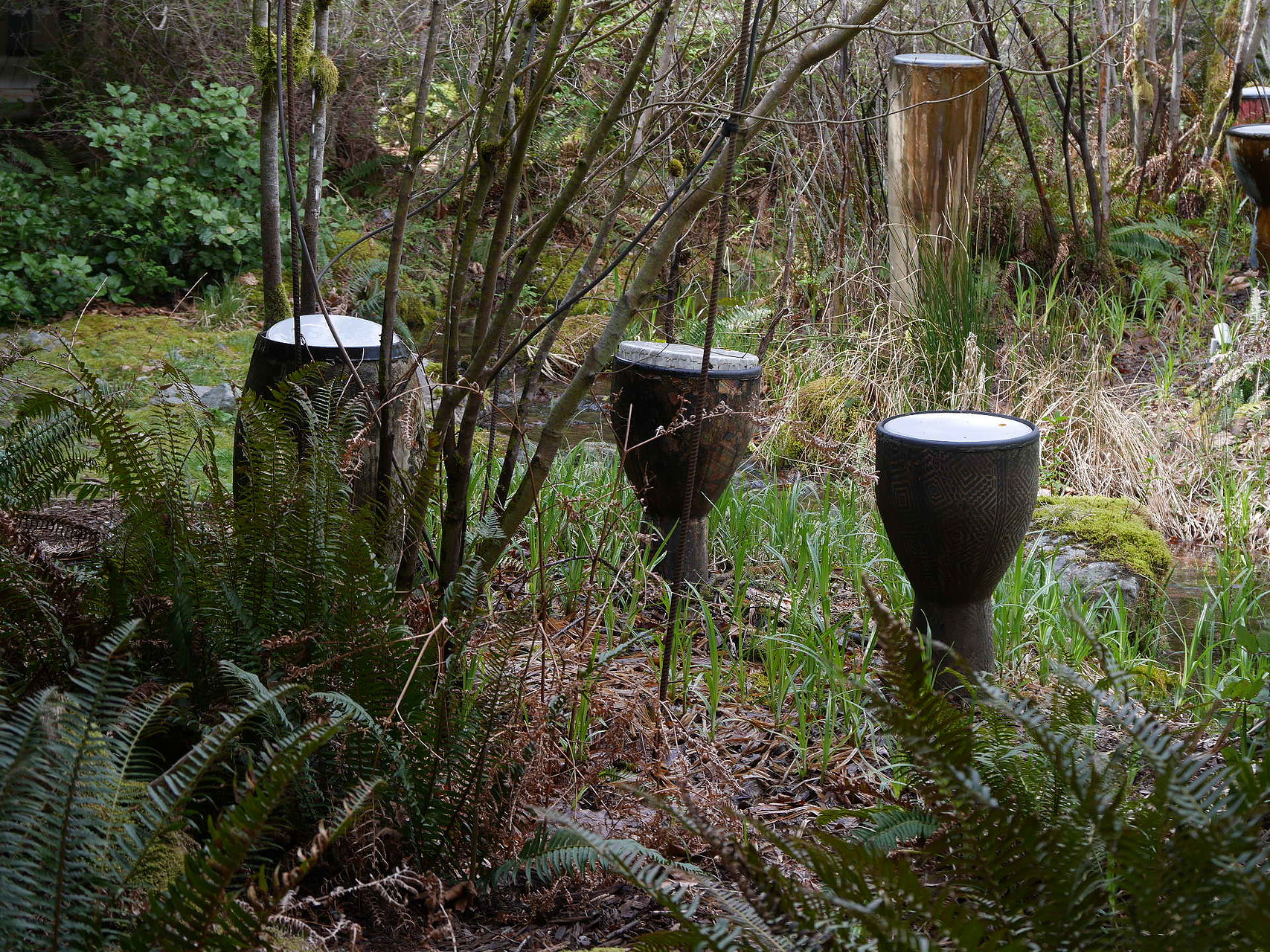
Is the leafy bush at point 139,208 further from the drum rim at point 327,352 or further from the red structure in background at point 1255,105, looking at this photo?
the red structure in background at point 1255,105

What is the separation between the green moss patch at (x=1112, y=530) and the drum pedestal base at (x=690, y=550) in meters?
1.44

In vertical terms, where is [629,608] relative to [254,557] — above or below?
below

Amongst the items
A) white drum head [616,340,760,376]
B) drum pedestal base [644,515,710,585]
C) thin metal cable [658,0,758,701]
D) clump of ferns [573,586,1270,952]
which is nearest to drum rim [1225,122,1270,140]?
white drum head [616,340,760,376]

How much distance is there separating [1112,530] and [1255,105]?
5.43 metres

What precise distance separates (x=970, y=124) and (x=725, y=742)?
14.1ft

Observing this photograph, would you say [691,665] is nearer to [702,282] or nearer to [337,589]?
[337,589]

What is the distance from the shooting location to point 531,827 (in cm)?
196

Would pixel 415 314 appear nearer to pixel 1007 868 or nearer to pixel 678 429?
pixel 678 429

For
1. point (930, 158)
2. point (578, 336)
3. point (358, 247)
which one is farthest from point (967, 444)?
point (358, 247)

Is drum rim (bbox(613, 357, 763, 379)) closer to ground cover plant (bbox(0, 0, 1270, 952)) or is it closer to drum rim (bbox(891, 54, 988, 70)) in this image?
ground cover plant (bbox(0, 0, 1270, 952))

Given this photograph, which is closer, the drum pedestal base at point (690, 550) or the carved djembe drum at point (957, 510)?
the carved djembe drum at point (957, 510)

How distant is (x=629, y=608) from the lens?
3232 millimetres

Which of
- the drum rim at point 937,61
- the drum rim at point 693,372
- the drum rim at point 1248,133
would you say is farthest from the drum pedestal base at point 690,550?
the drum rim at point 1248,133

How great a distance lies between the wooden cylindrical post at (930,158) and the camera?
5.77 m
